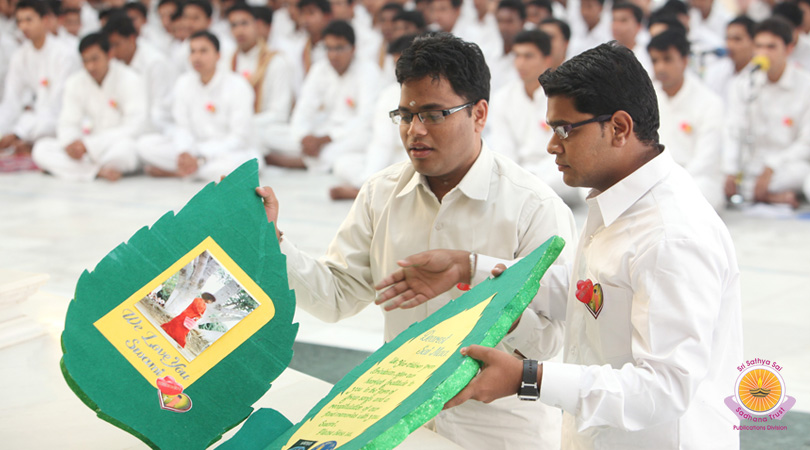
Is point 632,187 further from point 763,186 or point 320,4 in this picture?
point 320,4

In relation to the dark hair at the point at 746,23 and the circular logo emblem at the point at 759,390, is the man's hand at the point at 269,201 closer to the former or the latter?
the circular logo emblem at the point at 759,390

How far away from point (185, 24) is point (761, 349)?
22.8ft

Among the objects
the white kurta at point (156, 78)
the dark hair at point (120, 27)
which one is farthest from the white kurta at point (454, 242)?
the dark hair at point (120, 27)

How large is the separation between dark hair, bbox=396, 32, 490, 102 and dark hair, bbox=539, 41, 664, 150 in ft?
1.53

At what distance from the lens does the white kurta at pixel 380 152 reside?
6000 mm

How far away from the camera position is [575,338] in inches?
57.5

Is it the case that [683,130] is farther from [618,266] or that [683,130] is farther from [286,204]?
[618,266]

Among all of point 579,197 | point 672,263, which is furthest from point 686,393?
point 579,197

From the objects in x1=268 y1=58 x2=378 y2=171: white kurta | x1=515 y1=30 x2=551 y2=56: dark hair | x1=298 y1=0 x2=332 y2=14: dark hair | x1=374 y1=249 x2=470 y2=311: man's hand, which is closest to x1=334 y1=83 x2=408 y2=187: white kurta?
x1=268 y1=58 x2=378 y2=171: white kurta

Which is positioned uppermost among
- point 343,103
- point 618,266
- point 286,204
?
point 618,266

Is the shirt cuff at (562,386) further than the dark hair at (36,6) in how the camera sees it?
No

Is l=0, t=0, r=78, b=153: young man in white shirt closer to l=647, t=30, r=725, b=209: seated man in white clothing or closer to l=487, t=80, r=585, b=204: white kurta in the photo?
l=487, t=80, r=585, b=204: white kurta

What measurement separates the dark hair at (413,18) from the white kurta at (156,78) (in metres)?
2.31

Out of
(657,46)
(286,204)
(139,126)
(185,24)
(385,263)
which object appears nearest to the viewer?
(385,263)
